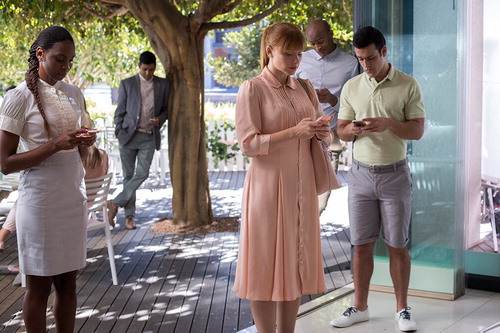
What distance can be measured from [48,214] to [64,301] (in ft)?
1.64

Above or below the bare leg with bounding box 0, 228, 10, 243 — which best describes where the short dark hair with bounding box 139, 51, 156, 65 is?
above

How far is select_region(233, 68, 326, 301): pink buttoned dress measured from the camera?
3793mm

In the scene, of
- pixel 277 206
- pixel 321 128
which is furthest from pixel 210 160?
pixel 321 128

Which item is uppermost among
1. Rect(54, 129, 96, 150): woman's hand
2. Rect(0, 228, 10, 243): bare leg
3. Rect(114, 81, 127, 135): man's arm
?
Rect(114, 81, 127, 135): man's arm

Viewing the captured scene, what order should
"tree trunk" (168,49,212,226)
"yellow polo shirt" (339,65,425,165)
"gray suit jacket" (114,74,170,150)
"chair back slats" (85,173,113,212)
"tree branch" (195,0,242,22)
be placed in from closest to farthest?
"yellow polo shirt" (339,65,425,165) → "chair back slats" (85,173,113,212) → "tree branch" (195,0,242,22) → "gray suit jacket" (114,74,170,150) → "tree trunk" (168,49,212,226)

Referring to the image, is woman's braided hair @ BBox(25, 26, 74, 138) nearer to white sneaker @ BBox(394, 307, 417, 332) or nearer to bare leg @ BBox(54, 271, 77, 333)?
bare leg @ BBox(54, 271, 77, 333)

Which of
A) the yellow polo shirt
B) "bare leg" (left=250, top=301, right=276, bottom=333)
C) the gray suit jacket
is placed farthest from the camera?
the gray suit jacket

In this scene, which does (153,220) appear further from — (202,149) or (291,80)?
(291,80)

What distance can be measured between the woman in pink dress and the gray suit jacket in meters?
4.59

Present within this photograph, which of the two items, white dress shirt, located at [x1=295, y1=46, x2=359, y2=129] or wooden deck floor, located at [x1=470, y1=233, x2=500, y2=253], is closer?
wooden deck floor, located at [x1=470, y1=233, x2=500, y2=253]

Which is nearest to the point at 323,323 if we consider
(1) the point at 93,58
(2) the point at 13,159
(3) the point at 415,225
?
(3) the point at 415,225

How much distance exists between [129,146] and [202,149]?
0.84m

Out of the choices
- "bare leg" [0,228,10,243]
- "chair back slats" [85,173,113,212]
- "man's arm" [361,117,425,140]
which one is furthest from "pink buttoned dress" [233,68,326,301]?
"bare leg" [0,228,10,243]

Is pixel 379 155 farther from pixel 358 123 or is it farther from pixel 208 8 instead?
pixel 208 8
